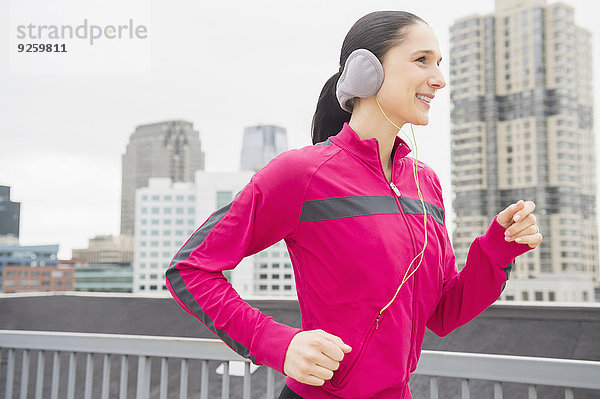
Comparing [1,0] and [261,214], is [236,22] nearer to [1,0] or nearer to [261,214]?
[1,0]

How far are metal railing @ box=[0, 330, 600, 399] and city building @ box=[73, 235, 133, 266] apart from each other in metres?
56.8

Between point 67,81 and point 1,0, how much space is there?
5175 cm

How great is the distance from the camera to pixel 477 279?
2.83ft

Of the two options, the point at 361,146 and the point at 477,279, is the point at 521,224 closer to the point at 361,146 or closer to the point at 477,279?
the point at 477,279

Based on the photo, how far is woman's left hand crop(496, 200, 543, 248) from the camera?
0.76m

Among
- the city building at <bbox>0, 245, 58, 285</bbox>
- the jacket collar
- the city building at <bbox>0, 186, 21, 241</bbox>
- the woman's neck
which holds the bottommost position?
the city building at <bbox>0, 245, 58, 285</bbox>

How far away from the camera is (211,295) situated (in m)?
0.73

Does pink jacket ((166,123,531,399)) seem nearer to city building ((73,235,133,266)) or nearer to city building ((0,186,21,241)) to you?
city building ((0,186,21,241))

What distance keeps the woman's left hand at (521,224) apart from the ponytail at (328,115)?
1.10 ft

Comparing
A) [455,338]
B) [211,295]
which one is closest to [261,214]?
[211,295]

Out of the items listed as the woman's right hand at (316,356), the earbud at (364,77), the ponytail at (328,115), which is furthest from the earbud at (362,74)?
the woman's right hand at (316,356)

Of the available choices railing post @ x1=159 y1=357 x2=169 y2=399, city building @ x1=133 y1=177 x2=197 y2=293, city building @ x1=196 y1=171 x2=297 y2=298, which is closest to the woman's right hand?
railing post @ x1=159 y1=357 x2=169 y2=399

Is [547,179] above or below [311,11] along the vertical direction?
below

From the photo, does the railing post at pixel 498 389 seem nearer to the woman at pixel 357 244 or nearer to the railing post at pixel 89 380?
the woman at pixel 357 244
